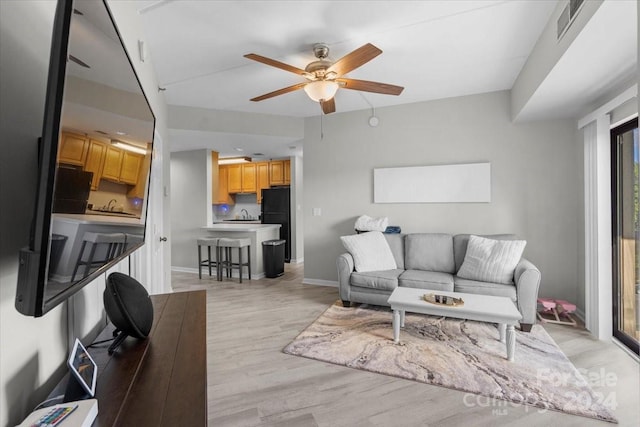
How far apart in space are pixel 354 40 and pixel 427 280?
243 cm

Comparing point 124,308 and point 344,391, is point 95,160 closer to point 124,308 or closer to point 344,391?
point 124,308

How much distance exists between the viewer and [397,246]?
3826mm

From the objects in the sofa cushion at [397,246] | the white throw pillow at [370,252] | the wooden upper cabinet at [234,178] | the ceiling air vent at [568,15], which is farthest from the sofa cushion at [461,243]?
the wooden upper cabinet at [234,178]

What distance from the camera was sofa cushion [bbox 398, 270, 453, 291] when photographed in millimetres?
3090

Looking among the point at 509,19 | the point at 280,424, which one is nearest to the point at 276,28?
the point at 509,19

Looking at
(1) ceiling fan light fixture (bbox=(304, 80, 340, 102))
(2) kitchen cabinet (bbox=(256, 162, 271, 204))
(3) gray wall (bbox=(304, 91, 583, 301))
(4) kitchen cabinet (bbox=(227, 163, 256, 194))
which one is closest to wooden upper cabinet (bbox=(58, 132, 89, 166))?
(1) ceiling fan light fixture (bbox=(304, 80, 340, 102))

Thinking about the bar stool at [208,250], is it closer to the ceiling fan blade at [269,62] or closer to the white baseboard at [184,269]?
the white baseboard at [184,269]

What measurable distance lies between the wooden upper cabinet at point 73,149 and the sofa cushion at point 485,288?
10.5ft

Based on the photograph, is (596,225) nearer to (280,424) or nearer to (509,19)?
(509,19)

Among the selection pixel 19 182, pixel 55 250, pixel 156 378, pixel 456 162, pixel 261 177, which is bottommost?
pixel 156 378

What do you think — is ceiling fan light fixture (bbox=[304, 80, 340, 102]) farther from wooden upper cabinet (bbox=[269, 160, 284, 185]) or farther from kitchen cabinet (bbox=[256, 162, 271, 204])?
kitchen cabinet (bbox=[256, 162, 271, 204])

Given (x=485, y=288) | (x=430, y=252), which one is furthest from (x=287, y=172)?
(x=485, y=288)

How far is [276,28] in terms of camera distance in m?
2.28

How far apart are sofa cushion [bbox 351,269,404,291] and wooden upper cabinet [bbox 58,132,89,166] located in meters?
3.02
